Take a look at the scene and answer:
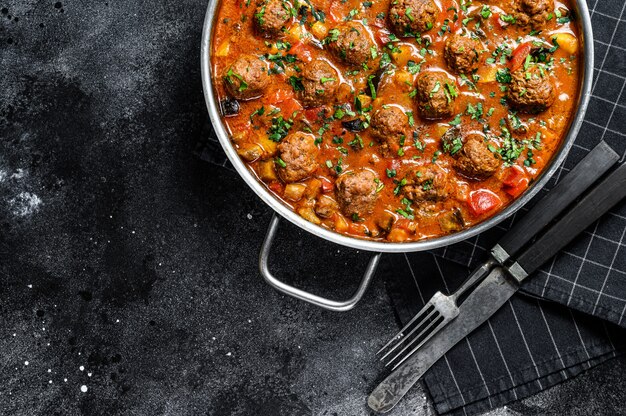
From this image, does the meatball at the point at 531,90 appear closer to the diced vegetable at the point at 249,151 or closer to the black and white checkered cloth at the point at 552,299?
the black and white checkered cloth at the point at 552,299

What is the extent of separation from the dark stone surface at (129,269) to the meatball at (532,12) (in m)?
2.17

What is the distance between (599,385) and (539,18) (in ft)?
9.72

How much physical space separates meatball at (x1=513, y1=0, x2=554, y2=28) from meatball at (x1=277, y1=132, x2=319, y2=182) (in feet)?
5.06

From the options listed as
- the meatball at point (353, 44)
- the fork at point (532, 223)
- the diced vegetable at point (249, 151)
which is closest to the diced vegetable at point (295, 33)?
the meatball at point (353, 44)

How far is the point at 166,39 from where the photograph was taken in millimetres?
5234

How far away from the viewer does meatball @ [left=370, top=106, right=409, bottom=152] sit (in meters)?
4.13

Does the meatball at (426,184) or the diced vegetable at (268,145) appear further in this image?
the diced vegetable at (268,145)

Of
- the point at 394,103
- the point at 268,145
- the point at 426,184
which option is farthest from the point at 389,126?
the point at 268,145

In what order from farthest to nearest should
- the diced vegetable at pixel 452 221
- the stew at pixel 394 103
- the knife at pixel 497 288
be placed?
the knife at pixel 497 288 → the diced vegetable at pixel 452 221 → the stew at pixel 394 103

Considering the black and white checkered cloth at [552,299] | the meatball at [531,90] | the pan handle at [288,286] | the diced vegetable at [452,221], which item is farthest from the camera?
the black and white checkered cloth at [552,299]

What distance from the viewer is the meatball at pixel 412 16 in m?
4.09

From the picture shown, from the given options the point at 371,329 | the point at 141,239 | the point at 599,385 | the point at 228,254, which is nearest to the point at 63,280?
the point at 141,239

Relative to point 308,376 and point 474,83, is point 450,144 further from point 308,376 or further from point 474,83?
point 308,376

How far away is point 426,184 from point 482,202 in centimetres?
43
